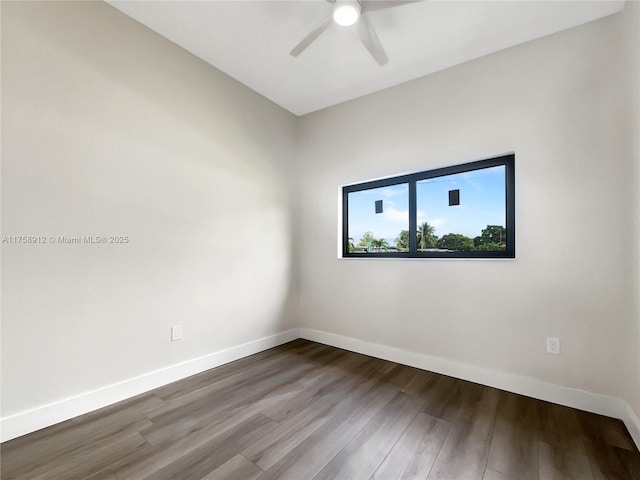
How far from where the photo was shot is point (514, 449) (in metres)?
1.49

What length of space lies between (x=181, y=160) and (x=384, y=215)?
1999 millimetres

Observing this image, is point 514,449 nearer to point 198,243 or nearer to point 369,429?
point 369,429

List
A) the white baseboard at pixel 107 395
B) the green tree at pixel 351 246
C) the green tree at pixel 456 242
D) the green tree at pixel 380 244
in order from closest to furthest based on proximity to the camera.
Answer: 1. the white baseboard at pixel 107 395
2. the green tree at pixel 456 242
3. the green tree at pixel 380 244
4. the green tree at pixel 351 246

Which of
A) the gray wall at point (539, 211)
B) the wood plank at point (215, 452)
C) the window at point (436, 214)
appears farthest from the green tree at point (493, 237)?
the wood plank at point (215, 452)

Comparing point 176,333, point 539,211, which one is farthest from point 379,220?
point 176,333

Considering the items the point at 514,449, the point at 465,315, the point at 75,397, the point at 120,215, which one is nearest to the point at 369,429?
the point at 514,449

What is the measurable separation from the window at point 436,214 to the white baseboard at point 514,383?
915 mm

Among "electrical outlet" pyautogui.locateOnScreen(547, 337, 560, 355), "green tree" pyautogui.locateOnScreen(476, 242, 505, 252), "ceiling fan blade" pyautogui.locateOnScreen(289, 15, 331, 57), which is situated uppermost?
"ceiling fan blade" pyautogui.locateOnScreen(289, 15, 331, 57)

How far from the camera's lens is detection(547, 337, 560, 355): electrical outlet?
6.46ft

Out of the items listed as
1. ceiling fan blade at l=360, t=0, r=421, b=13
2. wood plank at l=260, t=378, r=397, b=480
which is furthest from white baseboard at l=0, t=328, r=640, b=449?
ceiling fan blade at l=360, t=0, r=421, b=13

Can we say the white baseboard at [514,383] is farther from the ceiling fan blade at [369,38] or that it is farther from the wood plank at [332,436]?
the ceiling fan blade at [369,38]

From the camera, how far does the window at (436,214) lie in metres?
2.33

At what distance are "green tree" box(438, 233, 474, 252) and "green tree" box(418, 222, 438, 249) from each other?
0.06m

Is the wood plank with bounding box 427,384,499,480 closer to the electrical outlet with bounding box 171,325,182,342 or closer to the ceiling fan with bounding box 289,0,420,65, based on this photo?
the electrical outlet with bounding box 171,325,182,342
